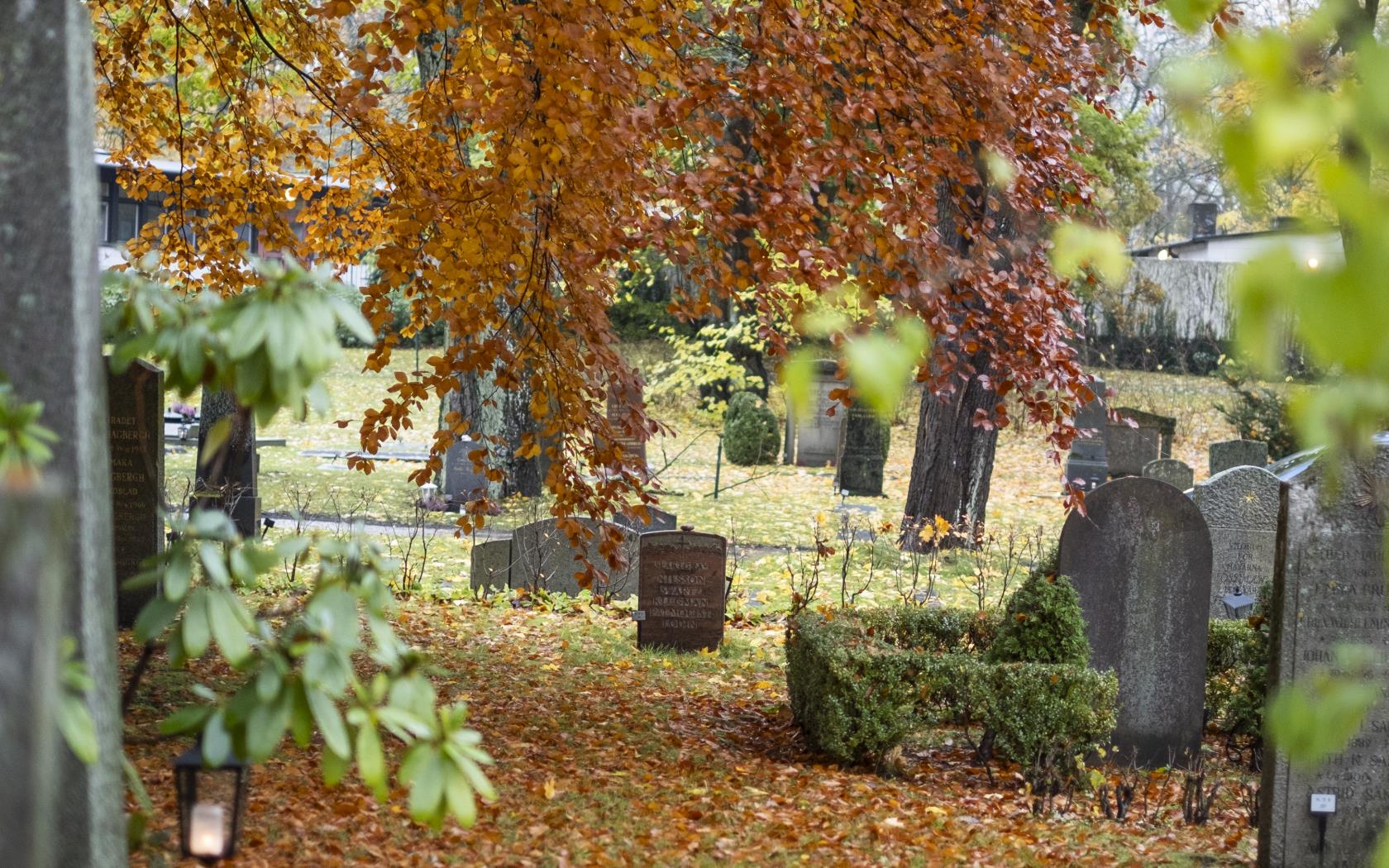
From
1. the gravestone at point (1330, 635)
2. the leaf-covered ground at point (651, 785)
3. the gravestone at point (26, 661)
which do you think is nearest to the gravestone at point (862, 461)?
the leaf-covered ground at point (651, 785)

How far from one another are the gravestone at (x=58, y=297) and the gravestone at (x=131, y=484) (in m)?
7.28

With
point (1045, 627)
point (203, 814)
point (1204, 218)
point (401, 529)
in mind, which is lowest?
point (401, 529)

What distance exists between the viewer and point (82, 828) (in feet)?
8.99

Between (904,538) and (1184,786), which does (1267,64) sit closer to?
(1184,786)

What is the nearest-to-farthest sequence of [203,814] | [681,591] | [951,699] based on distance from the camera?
[203,814] → [951,699] → [681,591]

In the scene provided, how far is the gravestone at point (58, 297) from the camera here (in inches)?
107

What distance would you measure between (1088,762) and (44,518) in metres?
7.47

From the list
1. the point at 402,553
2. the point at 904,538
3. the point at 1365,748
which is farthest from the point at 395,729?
the point at 904,538

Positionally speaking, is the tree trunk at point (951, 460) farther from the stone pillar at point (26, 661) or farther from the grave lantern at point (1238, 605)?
the stone pillar at point (26, 661)

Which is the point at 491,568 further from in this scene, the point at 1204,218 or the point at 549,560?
the point at 1204,218

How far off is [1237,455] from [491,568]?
13.1 meters

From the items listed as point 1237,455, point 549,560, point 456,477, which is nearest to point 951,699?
point 549,560

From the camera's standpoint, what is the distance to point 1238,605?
34.9 ft

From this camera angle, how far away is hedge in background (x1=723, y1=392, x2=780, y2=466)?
2539 centimetres
